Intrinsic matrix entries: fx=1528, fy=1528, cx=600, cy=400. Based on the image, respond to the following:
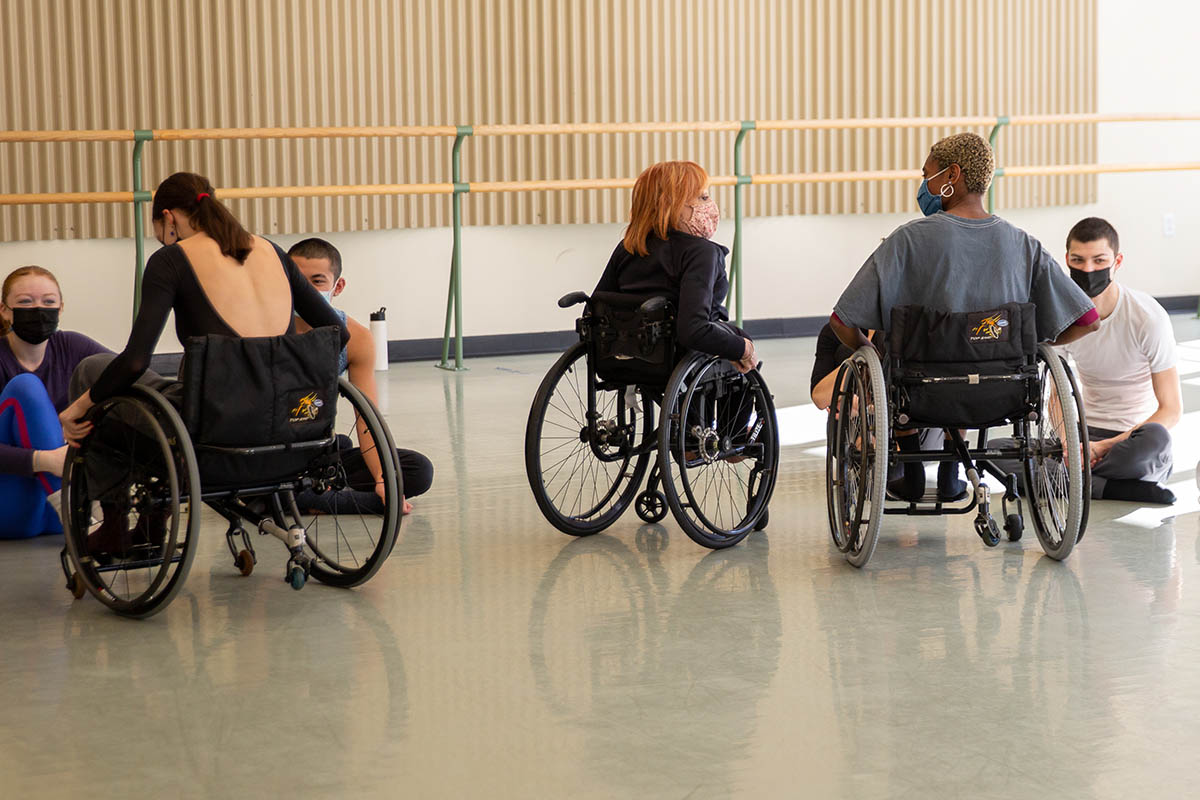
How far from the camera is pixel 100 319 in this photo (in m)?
6.96

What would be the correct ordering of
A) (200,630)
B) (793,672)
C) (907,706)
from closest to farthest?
(907,706) → (793,672) → (200,630)

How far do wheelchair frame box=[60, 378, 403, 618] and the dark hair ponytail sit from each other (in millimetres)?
348

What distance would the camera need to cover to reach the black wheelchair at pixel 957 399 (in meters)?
3.27

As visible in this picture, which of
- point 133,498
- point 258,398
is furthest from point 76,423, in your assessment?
point 258,398

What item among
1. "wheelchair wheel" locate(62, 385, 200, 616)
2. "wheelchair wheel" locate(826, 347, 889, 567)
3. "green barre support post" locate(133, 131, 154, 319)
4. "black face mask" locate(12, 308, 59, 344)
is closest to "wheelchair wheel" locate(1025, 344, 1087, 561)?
"wheelchair wheel" locate(826, 347, 889, 567)

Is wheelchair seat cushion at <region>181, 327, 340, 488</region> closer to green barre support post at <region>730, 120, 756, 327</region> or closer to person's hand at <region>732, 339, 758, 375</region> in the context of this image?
person's hand at <region>732, 339, 758, 375</region>

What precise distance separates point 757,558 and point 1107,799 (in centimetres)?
148

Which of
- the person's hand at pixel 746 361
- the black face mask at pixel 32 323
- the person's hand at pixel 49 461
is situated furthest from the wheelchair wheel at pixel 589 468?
the black face mask at pixel 32 323

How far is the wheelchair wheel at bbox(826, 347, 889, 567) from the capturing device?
3217 mm

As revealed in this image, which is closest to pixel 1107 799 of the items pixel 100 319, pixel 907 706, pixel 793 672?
pixel 907 706

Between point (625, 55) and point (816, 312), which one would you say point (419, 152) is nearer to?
point (625, 55)

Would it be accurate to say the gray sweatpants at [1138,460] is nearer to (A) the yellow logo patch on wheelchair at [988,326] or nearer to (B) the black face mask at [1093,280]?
(B) the black face mask at [1093,280]

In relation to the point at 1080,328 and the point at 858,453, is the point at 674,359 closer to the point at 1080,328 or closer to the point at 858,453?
the point at 858,453

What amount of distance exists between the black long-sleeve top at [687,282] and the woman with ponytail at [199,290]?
2.48 ft
